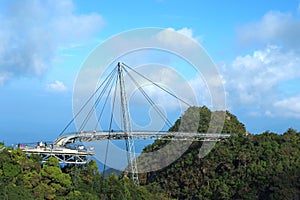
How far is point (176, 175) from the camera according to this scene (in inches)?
997

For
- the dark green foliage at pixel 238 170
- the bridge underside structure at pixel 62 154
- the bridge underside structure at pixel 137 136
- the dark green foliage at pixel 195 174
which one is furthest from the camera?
the dark green foliage at pixel 238 170

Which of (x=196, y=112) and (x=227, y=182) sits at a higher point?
(x=196, y=112)

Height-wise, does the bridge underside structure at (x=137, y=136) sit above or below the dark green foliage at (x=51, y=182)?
above

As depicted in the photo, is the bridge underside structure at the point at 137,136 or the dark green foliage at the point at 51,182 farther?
the bridge underside structure at the point at 137,136

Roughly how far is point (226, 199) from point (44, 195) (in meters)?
9.91

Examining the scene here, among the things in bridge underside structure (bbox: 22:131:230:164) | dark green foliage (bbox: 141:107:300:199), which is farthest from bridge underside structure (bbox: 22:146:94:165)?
dark green foliage (bbox: 141:107:300:199)

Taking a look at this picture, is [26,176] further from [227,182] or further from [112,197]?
[227,182]

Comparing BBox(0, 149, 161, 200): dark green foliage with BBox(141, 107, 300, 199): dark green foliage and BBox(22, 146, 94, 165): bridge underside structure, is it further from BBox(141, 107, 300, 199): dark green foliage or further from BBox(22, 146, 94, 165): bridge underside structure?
BBox(141, 107, 300, 199): dark green foliage

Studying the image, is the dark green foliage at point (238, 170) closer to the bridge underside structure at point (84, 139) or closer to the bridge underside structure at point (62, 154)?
the bridge underside structure at point (84, 139)

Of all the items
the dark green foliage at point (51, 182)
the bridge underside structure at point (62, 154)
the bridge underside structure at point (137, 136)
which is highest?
the bridge underside structure at point (137, 136)

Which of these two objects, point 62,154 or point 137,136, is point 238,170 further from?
point 62,154

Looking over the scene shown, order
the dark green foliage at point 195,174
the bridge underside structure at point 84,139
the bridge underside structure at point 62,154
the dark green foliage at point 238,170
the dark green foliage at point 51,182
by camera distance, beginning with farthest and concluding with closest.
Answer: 1. the dark green foliage at point 238,170
2. the bridge underside structure at point 84,139
3. the bridge underside structure at point 62,154
4. the dark green foliage at point 195,174
5. the dark green foliage at point 51,182

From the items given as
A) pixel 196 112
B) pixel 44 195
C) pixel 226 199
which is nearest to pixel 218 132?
pixel 196 112

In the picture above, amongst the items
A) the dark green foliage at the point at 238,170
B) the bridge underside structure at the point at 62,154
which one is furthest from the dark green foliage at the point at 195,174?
the bridge underside structure at the point at 62,154
